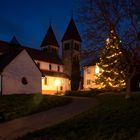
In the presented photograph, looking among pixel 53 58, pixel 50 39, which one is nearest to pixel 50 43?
pixel 50 39

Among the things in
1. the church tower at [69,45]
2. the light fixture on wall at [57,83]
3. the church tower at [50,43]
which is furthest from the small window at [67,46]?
the light fixture on wall at [57,83]

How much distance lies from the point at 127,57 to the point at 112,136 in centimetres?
1337

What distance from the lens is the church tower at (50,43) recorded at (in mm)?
68812

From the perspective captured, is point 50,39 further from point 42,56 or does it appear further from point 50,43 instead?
point 42,56

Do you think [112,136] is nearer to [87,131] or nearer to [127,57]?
[87,131]

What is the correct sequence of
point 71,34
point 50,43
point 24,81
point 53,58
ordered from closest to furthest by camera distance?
point 24,81
point 53,58
point 71,34
point 50,43

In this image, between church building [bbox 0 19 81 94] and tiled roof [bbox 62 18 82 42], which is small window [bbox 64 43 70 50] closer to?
church building [bbox 0 19 81 94]

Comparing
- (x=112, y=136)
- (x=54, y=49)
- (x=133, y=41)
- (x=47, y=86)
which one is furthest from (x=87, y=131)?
(x=54, y=49)

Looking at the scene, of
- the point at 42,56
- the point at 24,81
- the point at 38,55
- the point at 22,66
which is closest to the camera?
the point at 22,66

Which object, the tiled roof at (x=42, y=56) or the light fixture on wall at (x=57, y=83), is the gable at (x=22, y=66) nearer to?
the tiled roof at (x=42, y=56)

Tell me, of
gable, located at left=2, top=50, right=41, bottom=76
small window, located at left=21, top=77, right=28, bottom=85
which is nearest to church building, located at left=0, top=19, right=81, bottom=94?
gable, located at left=2, top=50, right=41, bottom=76

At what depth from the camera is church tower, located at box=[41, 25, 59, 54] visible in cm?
6881

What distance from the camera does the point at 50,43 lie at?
227 ft

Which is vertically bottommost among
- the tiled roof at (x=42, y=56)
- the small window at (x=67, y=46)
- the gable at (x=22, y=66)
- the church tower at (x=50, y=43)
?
the gable at (x=22, y=66)
